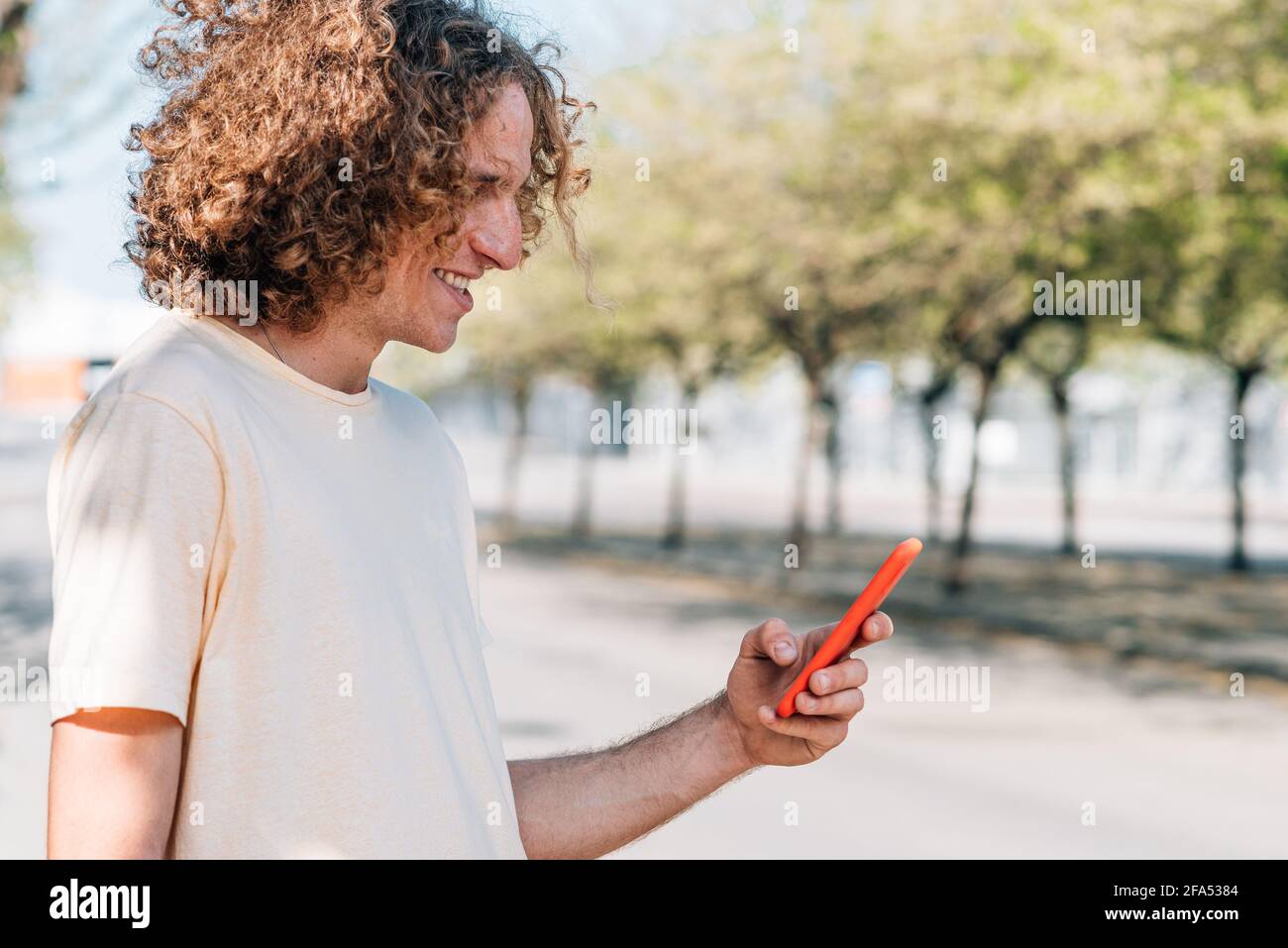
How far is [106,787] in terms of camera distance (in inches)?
48.2

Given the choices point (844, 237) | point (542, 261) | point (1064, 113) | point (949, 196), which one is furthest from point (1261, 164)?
point (542, 261)

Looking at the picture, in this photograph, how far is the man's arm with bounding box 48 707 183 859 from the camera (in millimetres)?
1217

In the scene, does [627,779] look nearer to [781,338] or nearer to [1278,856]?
[1278,856]

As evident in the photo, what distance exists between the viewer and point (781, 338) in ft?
60.0

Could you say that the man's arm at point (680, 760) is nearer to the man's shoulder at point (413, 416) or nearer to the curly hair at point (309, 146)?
the man's shoulder at point (413, 416)

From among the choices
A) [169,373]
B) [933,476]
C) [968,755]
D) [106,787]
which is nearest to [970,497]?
[933,476]

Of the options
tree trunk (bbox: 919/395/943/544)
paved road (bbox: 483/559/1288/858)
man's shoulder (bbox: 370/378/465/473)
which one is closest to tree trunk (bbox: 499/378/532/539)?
tree trunk (bbox: 919/395/943/544)

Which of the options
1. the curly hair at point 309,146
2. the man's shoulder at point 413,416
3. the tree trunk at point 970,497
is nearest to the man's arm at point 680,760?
the man's shoulder at point 413,416

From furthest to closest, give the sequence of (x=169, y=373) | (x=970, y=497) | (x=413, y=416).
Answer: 1. (x=970, y=497)
2. (x=413, y=416)
3. (x=169, y=373)

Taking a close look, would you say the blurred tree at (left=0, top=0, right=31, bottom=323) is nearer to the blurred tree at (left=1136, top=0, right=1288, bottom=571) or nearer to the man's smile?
the man's smile

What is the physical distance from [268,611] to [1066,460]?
21597mm

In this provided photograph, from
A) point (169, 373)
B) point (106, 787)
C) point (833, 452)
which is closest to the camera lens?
point (106, 787)

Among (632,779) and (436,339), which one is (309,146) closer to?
(436,339)

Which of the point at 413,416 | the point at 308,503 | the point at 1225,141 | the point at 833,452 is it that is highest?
the point at 1225,141
